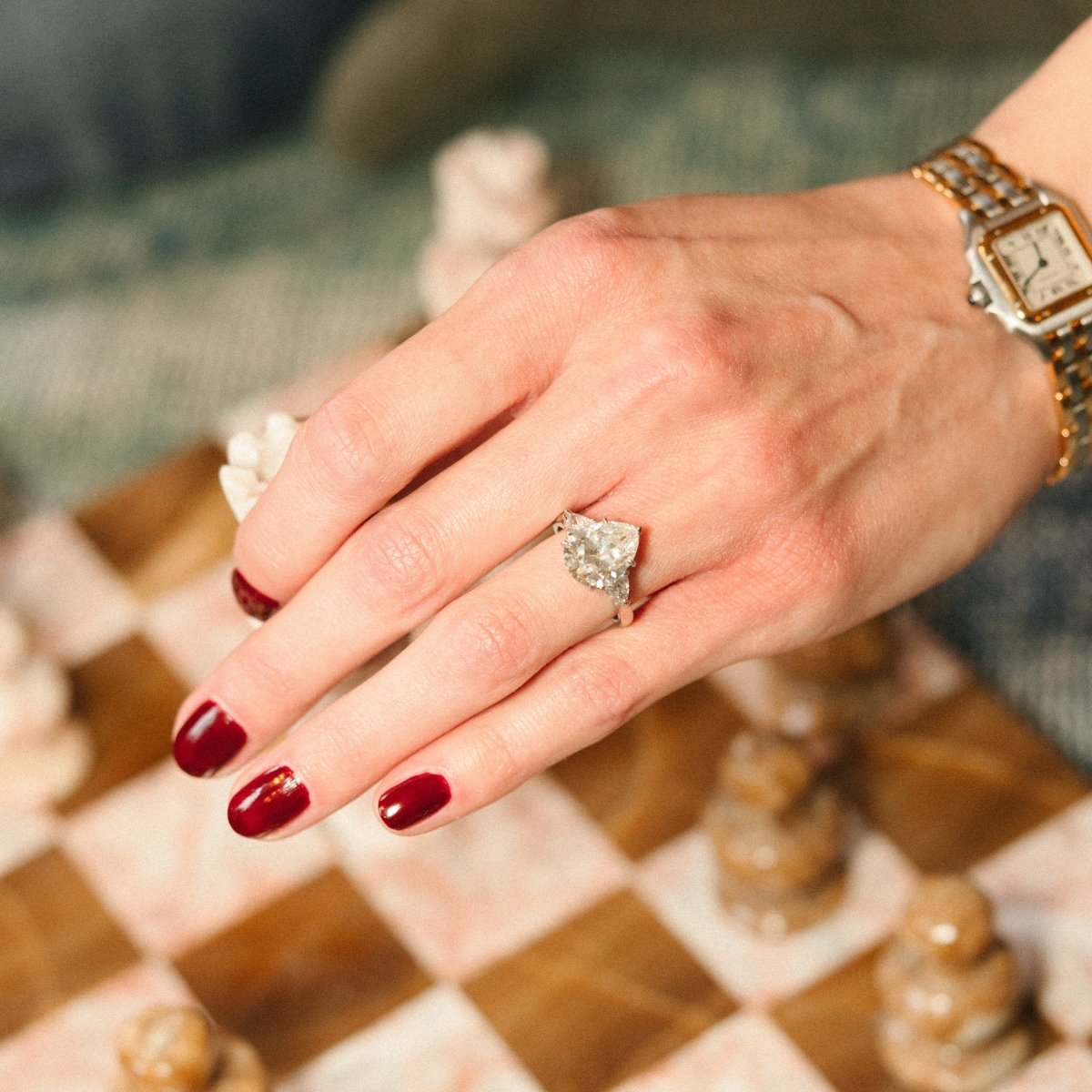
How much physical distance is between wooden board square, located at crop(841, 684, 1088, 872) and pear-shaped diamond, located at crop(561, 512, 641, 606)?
1.06ft

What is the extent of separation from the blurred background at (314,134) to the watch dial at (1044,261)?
90 cm

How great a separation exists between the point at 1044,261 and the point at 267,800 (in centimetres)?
54

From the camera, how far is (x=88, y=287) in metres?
1.68

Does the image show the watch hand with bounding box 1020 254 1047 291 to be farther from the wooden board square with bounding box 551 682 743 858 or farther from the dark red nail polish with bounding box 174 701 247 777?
the dark red nail polish with bounding box 174 701 247 777

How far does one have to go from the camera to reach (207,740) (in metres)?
0.76

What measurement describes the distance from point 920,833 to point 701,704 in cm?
18

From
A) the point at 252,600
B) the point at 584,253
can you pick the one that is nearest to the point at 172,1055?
the point at 252,600

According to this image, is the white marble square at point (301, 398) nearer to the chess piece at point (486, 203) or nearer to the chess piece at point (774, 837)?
the chess piece at point (486, 203)

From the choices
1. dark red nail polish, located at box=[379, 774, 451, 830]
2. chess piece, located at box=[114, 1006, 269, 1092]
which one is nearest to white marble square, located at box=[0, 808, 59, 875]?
chess piece, located at box=[114, 1006, 269, 1092]

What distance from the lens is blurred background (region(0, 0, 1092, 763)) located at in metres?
1.58

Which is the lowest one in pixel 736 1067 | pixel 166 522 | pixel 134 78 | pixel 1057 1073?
pixel 1057 1073

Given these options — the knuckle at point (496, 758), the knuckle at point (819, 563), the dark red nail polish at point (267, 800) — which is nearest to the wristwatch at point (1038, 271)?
the knuckle at point (819, 563)

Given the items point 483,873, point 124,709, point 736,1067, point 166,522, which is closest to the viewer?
point 736,1067

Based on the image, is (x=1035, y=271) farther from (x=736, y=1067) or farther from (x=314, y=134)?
(x=314, y=134)
